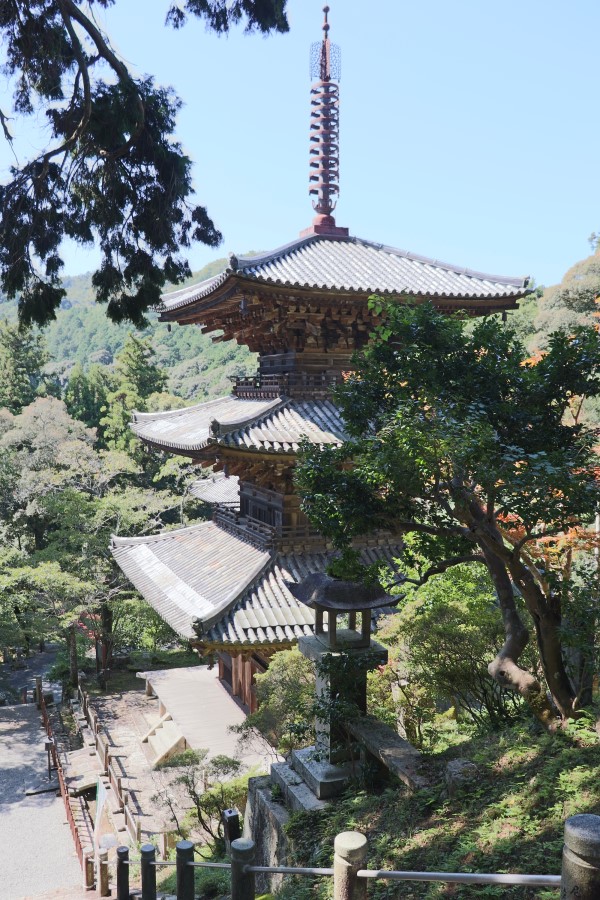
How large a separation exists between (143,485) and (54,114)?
88.3ft

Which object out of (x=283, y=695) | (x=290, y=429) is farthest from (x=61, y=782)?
(x=290, y=429)

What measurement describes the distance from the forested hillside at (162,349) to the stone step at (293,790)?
1518 inches

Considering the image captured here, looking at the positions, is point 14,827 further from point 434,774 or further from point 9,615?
point 434,774

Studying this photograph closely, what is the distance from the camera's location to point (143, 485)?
3197 centimetres

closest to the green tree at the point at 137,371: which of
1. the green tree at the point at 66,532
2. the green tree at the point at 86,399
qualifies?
the green tree at the point at 86,399

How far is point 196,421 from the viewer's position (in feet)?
45.4

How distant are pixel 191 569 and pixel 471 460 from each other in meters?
8.39

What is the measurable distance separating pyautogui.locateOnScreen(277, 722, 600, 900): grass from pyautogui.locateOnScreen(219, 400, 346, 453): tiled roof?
470 cm

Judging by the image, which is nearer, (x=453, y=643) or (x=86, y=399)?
(x=453, y=643)

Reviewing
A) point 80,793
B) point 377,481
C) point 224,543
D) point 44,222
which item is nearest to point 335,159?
point 224,543

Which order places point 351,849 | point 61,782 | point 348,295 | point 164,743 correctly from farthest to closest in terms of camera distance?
point 61,782 < point 164,743 < point 348,295 < point 351,849

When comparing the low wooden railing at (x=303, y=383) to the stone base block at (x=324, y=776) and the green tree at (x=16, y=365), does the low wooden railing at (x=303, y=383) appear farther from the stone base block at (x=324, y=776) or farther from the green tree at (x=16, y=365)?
the green tree at (x=16, y=365)

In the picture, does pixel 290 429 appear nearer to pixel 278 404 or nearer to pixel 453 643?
pixel 278 404

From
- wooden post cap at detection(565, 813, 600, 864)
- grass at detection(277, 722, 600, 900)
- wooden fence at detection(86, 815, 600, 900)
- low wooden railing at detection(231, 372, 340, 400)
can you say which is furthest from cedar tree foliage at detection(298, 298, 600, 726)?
low wooden railing at detection(231, 372, 340, 400)
